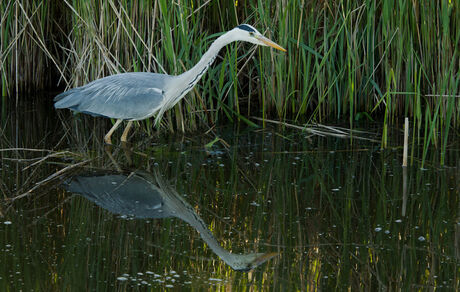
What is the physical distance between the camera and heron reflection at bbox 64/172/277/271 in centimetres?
Result: 381

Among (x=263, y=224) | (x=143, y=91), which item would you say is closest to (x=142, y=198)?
(x=263, y=224)

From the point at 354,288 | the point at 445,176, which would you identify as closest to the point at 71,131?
the point at 445,176

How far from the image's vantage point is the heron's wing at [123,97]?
539 centimetres

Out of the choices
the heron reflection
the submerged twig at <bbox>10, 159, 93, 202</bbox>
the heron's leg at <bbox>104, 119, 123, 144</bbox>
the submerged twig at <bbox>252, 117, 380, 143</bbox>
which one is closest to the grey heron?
the heron's leg at <bbox>104, 119, 123, 144</bbox>

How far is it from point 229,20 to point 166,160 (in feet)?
5.51

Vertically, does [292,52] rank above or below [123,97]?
above

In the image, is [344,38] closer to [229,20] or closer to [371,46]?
[371,46]

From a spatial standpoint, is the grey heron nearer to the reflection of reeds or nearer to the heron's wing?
the heron's wing

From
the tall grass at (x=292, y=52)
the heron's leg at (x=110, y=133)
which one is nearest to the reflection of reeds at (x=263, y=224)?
the heron's leg at (x=110, y=133)

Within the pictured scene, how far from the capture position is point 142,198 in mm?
4387

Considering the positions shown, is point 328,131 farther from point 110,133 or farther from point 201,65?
point 110,133

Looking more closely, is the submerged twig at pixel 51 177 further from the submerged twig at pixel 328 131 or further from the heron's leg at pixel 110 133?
the submerged twig at pixel 328 131

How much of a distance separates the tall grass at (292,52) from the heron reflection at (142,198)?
47.6 inches

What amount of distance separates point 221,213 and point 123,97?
5.48 ft
